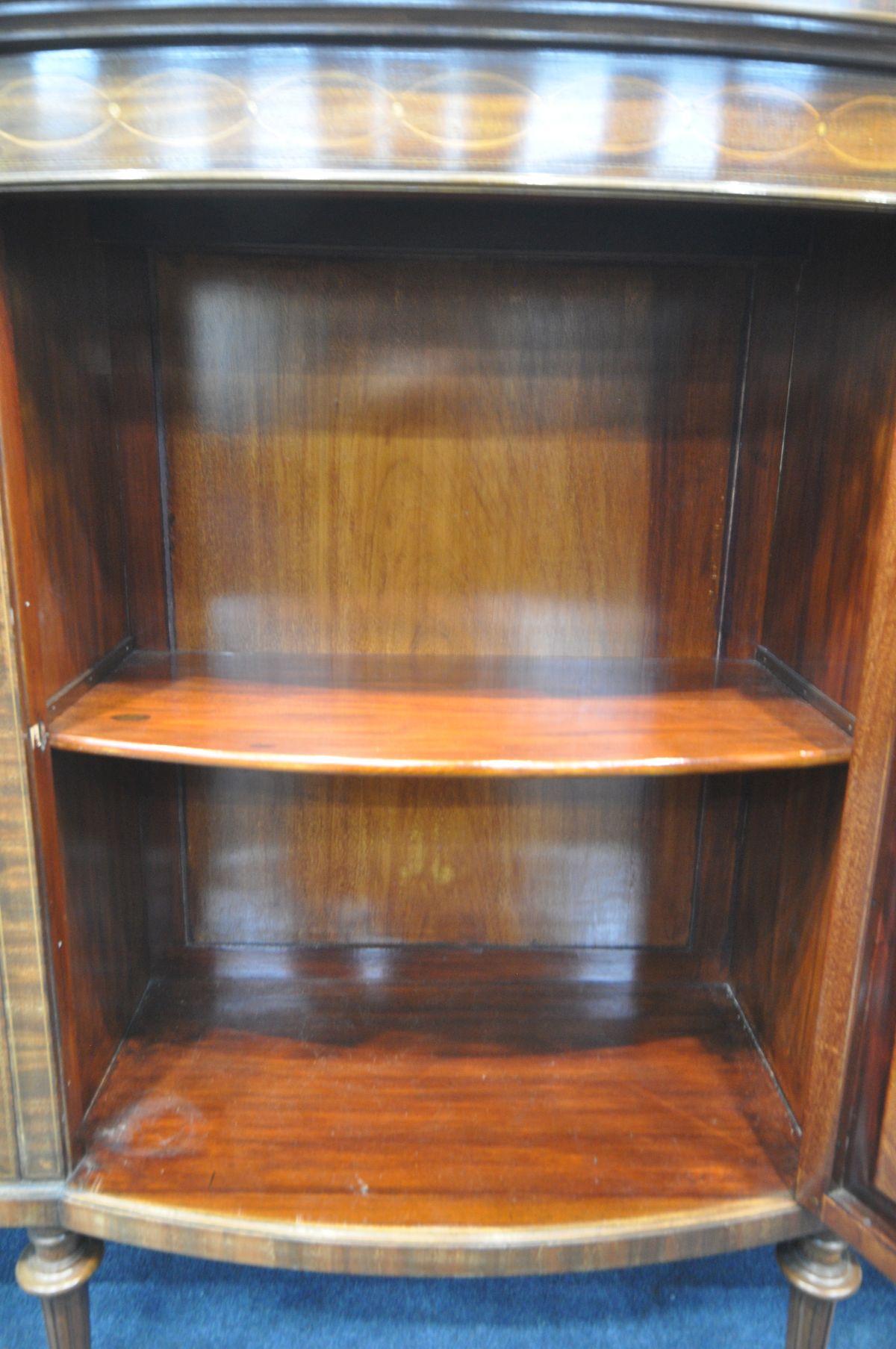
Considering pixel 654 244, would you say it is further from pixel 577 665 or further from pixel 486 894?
pixel 486 894

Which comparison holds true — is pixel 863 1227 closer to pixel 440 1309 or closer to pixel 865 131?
pixel 440 1309

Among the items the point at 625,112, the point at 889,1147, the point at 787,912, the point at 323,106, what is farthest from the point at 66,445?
→ the point at 889,1147

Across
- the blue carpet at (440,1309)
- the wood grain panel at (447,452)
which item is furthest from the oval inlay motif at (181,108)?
the blue carpet at (440,1309)

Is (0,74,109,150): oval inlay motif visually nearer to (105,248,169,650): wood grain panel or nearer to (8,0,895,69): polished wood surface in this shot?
(8,0,895,69): polished wood surface

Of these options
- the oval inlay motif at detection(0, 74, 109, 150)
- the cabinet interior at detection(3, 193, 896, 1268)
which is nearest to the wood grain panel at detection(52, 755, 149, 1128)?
the cabinet interior at detection(3, 193, 896, 1268)

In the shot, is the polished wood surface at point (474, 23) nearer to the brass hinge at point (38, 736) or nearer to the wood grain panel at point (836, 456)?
the wood grain panel at point (836, 456)

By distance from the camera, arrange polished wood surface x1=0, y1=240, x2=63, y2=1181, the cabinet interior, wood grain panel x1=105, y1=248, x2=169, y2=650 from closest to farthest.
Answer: polished wood surface x1=0, y1=240, x2=63, y2=1181 → the cabinet interior → wood grain panel x1=105, y1=248, x2=169, y2=650

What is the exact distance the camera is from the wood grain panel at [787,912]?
830 mm

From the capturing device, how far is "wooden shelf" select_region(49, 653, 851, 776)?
733mm

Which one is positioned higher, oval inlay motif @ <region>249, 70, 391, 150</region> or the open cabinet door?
oval inlay motif @ <region>249, 70, 391, 150</region>

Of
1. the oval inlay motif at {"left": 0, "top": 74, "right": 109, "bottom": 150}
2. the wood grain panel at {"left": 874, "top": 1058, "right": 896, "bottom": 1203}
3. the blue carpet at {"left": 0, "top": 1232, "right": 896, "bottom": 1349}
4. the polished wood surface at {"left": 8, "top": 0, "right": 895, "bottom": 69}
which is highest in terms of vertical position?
the polished wood surface at {"left": 8, "top": 0, "right": 895, "bottom": 69}

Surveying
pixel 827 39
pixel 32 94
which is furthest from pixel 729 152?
pixel 32 94

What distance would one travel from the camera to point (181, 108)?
610mm

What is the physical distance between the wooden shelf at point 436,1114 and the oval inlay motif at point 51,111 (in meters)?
0.78
